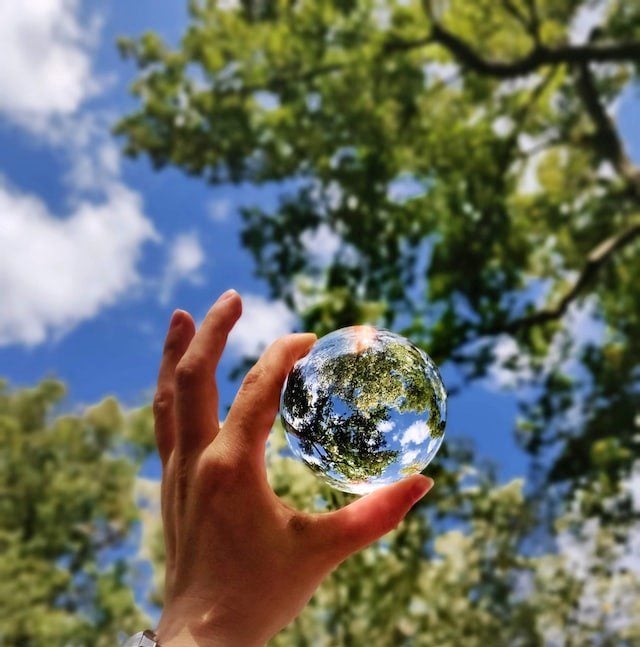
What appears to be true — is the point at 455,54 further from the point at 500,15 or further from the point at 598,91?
the point at 598,91

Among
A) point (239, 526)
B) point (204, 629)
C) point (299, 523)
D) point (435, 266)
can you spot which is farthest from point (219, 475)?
point (435, 266)

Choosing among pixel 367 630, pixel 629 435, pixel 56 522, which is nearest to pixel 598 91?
pixel 629 435

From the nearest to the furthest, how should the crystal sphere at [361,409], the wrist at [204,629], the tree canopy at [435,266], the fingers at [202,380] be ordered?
the wrist at [204,629] → the fingers at [202,380] → the crystal sphere at [361,409] → the tree canopy at [435,266]

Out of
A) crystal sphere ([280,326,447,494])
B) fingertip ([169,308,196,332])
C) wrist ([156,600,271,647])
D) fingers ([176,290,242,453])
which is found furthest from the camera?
fingertip ([169,308,196,332])

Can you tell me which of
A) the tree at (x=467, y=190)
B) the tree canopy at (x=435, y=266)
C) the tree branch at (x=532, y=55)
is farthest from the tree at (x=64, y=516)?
the tree branch at (x=532, y=55)

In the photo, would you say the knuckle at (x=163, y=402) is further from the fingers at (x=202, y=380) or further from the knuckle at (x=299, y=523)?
the knuckle at (x=299, y=523)

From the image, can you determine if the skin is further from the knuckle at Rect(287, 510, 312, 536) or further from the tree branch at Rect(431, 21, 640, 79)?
the tree branch at Rect(431, 21, 640, 79)

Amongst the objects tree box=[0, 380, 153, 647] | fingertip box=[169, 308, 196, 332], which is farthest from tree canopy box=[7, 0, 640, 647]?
fingertip box=[169, 308, 196, 332]
